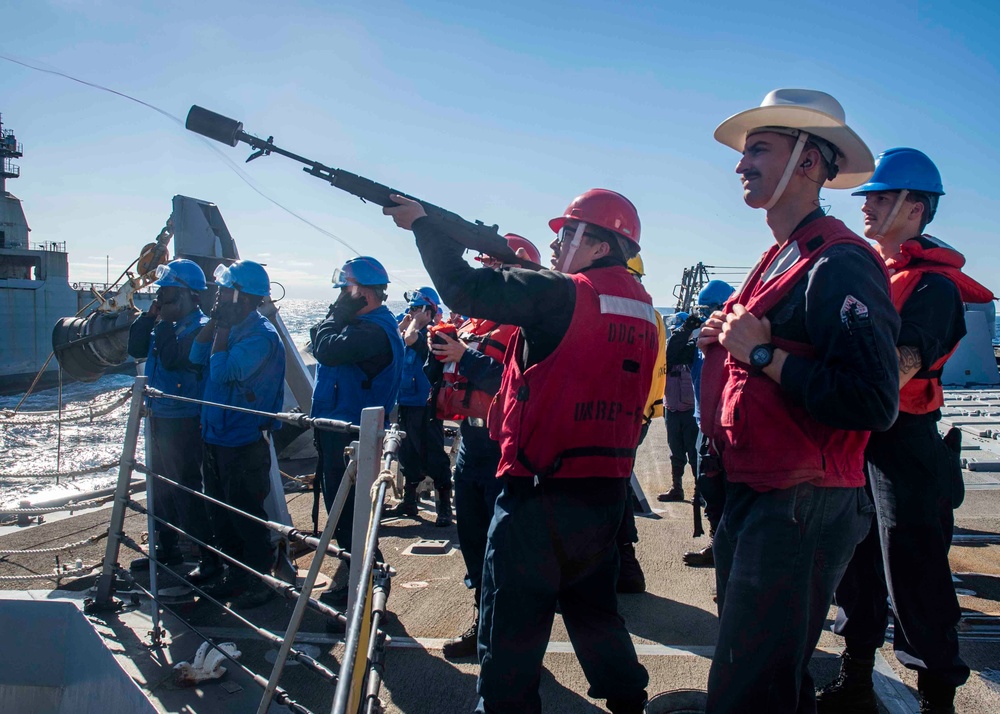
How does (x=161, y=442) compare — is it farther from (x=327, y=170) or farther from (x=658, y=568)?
(x=658, y=568)

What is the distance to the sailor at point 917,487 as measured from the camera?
8.36 feet

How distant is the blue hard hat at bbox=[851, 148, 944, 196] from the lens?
2789 millimetres

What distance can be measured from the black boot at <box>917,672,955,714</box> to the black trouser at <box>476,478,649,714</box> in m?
1.13

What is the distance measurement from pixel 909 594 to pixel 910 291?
1198mm

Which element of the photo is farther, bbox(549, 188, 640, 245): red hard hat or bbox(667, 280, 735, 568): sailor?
bbox(667, 280, 735, 568): sailor

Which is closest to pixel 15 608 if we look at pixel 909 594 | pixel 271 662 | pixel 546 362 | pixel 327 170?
pixel 271 662

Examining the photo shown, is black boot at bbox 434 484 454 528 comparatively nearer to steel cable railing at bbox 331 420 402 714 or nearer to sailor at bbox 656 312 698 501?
sailor at bbox 656 312 698 501

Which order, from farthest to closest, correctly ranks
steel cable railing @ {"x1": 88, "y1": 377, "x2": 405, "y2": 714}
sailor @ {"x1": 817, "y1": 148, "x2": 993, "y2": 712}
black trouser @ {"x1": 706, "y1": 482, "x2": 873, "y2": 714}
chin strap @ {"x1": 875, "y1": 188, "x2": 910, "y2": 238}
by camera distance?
chin strap @ {"x1": 875, "y1": 188, "x2": 910, "y2": 238}
sailor @ {"x1": 817, "y1": 148, "x2": 993, "y2": 712}
black trouser @ {"x1": 706, "y1": 482, "x2": 873, "y2": 714}
steel cable railing @ {"x1": 88, "y1": 377, "x2": 405, "y2": 714}

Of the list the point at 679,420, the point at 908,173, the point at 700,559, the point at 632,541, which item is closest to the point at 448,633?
the point at 632,541

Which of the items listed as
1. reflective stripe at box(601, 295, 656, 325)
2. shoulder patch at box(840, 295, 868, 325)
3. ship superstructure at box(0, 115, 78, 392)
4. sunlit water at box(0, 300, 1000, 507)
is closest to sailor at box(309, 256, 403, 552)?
reflective stripe at box(601, 295, 656, 325)

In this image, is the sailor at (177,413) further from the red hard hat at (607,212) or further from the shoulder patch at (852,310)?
the shoulder patch at (852,310)

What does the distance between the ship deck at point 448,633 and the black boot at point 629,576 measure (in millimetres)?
49

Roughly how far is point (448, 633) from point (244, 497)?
1758 millimetres

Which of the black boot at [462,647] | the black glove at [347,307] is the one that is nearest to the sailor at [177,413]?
the black glove at [347,307]
